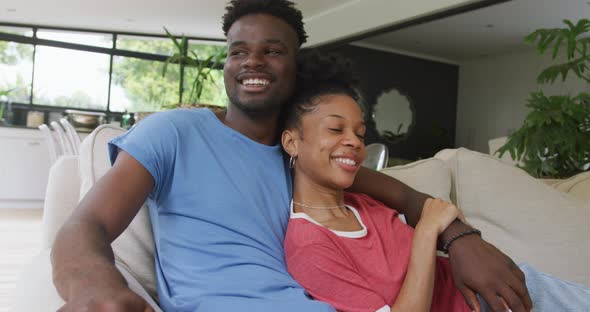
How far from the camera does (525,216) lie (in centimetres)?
160

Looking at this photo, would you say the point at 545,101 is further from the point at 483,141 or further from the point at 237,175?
the point at 483,141

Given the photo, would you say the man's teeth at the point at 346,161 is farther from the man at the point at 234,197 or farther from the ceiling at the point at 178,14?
the ceiling at the point at 178,14

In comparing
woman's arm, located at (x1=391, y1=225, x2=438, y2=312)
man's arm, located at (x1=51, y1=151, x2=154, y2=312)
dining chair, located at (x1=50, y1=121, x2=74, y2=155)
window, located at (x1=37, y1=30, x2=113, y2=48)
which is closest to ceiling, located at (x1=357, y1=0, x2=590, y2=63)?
window, located at (x1=37, y1=30, x2=113, y2=48)

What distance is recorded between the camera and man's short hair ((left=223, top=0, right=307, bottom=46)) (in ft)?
4.33

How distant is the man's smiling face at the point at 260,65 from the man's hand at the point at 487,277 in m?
0.53

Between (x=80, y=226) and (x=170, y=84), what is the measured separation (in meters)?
8.90

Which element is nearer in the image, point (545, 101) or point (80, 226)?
point (80, 226)

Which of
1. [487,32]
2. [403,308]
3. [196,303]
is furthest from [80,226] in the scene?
[487,32]

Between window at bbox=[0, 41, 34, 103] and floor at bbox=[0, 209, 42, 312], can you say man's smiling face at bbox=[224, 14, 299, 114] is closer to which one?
floor at bbox=[0, 209, 42, 312]

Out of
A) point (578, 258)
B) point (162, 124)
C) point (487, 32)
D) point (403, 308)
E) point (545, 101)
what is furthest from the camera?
point (487, 32)

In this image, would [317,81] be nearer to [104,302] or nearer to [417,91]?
[104,302]

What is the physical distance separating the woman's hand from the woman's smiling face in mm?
172

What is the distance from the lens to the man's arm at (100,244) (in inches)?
25.5

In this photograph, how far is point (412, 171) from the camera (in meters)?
1.64
